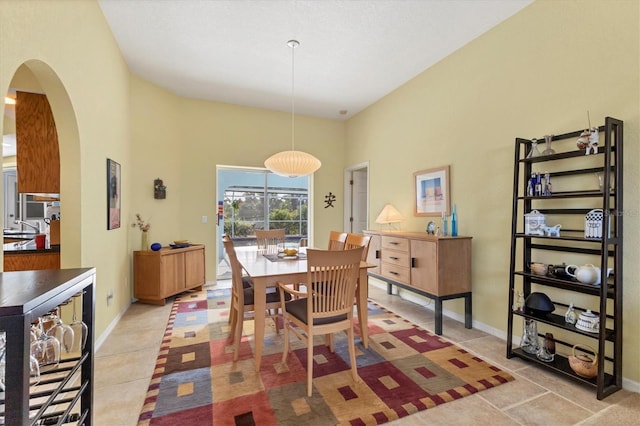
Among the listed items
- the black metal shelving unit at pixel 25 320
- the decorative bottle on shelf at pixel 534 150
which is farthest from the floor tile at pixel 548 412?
the black metal shelving unit at pixel 25 320

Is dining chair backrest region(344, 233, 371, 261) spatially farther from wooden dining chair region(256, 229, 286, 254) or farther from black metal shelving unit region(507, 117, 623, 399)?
black metal shelving unit region(507, 117, 623, 399)

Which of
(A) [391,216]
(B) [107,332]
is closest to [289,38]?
(A) [391,216]

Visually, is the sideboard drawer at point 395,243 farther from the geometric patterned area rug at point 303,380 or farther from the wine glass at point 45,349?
the wine glass at point 45,349

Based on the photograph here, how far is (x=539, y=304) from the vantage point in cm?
242

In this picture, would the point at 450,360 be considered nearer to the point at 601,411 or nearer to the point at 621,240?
the point at 601,411

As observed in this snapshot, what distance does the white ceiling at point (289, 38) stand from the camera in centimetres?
280

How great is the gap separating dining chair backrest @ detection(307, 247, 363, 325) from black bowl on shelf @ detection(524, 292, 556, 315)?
5.04 feet

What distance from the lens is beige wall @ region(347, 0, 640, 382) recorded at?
2.16m

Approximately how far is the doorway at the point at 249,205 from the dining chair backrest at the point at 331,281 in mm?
3617

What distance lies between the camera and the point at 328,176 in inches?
239

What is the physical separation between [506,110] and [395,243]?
1.87 metres

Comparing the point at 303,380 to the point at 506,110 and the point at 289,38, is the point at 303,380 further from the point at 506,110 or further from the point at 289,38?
the point at 289,38

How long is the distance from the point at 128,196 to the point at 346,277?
3.51m

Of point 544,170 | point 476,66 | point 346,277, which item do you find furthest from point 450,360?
point 476,66
